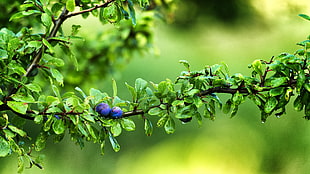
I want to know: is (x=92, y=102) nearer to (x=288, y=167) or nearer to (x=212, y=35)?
(x=288, y=167)

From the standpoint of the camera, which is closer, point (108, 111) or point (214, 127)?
point (108, 111)

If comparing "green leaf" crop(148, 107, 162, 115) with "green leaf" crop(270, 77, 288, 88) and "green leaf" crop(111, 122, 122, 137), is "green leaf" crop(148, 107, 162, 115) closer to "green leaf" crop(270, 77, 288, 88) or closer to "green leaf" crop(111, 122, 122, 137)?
"green leaf" crop(111, 122, 122, 137)

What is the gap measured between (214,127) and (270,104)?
209cm

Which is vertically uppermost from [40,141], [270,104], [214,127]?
[270,104]

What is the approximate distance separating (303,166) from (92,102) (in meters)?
1.14

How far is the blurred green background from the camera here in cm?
234

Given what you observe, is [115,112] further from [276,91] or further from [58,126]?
[276,91]

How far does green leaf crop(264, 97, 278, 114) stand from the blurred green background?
3.42 ft

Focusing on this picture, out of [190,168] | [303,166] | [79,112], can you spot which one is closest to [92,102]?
[79,112]

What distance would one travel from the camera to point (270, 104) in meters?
0.67

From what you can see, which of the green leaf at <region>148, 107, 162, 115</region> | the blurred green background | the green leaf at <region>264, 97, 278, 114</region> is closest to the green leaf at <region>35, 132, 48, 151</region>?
the green leaf at <region>148, 107, 162, 115</region>

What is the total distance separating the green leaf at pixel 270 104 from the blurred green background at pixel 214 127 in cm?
104

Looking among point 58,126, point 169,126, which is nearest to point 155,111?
point 169,126

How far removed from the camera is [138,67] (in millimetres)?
3305
